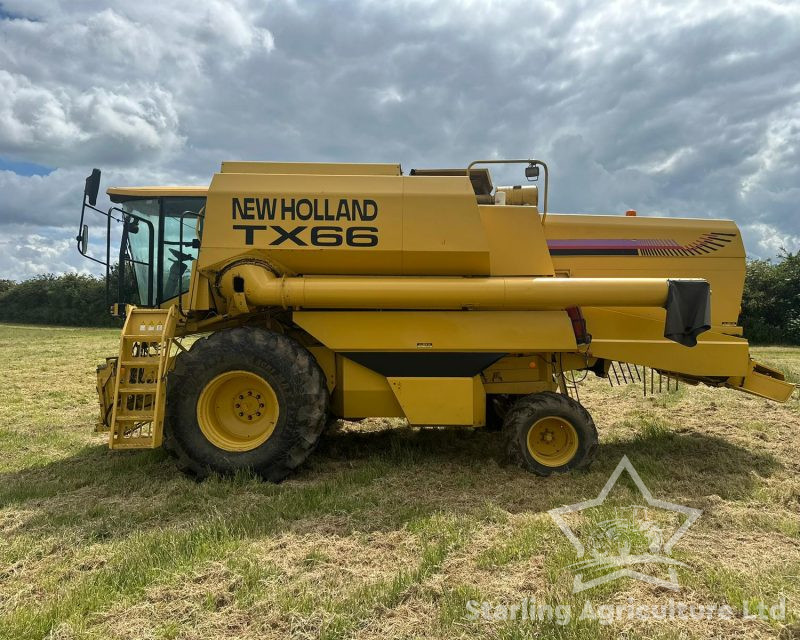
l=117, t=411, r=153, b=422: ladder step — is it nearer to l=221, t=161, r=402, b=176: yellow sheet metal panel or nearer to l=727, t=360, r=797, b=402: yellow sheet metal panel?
l=221, t=161, r=402, b=176: yellow sheet metal panel

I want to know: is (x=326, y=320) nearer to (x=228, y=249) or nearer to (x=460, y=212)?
(x=228, y=249)

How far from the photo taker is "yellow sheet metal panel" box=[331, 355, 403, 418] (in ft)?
15.6

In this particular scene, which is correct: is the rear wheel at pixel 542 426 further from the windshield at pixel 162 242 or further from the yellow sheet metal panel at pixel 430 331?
the windshield at pixel 162 242

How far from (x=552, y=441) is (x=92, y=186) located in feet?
16.2

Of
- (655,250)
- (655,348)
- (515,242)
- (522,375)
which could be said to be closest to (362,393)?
(522,375)

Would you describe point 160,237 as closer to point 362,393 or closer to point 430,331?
point 362,393

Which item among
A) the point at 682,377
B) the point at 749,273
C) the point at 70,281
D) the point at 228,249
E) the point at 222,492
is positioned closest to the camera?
the point at 222,492

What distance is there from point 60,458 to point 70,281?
3484 centimetres

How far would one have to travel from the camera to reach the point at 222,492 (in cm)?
407

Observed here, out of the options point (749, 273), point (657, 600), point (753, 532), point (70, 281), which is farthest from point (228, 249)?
point (70, 281)

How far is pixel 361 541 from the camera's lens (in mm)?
3293

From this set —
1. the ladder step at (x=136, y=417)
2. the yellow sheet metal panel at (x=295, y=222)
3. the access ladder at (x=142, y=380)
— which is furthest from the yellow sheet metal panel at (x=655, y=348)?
the ladder step at (x=136, y=417)

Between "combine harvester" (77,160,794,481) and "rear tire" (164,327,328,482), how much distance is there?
0.01 meters

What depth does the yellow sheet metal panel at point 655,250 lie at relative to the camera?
5297 mm
